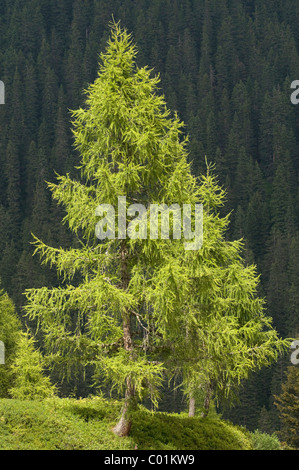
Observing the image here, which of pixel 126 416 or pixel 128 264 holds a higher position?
pixel 128 264

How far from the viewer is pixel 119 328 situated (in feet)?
63.8

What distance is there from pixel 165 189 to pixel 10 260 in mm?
121818

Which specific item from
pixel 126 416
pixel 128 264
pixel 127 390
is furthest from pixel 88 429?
pixel 128 264

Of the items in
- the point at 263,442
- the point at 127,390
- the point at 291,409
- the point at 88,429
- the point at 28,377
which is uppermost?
the point at 127,390

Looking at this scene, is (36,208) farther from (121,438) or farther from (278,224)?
(121,438)

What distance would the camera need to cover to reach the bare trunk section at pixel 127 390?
1825 cm

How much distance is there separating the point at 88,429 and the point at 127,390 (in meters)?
1.52

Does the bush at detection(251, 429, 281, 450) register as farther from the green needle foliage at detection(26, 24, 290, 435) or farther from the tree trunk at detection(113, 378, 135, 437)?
the tree trunk at detection(113, 378, 135, 437)

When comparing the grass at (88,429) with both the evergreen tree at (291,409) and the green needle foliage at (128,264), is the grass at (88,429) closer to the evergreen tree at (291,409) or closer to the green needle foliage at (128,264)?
the green needle foliage at (128,264)

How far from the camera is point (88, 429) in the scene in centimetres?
1842

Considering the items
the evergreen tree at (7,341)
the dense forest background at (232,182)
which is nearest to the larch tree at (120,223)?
the evergreen tree at (7,341)

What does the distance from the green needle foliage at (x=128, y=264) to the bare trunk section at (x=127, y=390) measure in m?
0.03

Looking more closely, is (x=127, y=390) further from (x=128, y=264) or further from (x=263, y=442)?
(x=263, y=442)

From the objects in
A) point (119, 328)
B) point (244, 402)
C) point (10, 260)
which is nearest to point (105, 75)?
point (119, 328)
